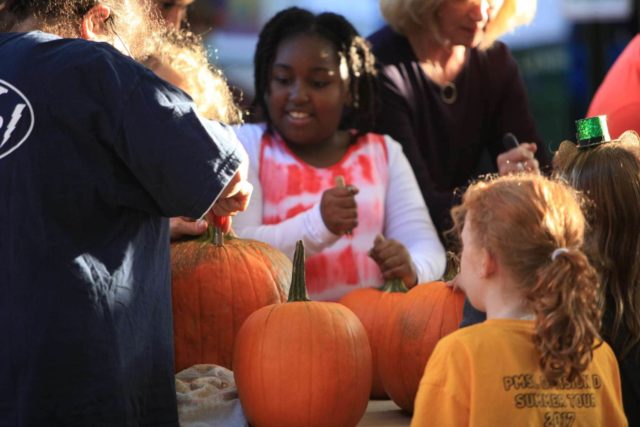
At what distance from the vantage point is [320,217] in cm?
311

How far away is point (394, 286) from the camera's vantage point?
301cm

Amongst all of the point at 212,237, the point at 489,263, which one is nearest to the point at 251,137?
the point at 212,237

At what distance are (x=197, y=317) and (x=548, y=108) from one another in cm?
464

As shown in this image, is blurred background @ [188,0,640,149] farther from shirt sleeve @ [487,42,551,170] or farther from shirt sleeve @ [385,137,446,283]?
shirt sleeve @ [385,137,446,283]

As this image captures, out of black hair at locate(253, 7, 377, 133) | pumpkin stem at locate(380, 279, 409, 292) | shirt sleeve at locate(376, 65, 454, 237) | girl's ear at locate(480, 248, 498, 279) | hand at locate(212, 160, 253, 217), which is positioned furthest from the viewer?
shirt sleeve at locate(376, 65, 454, 237)

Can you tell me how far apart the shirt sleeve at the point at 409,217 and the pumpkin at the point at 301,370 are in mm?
879

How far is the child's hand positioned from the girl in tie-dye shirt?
0.16m

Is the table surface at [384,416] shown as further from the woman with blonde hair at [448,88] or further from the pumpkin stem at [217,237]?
the woman with blonde hair at [448,88]

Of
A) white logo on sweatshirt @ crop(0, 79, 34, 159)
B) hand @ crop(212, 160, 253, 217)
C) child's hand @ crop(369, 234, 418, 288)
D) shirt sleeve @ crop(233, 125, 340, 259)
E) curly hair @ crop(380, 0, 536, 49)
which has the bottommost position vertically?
child's hand @ crop(369, 234, 418, 288)

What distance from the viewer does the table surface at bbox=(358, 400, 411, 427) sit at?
106 inches

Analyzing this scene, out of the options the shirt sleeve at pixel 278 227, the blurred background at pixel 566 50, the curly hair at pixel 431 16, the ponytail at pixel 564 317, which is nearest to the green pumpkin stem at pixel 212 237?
the shirt sleeve at pixel 278 227

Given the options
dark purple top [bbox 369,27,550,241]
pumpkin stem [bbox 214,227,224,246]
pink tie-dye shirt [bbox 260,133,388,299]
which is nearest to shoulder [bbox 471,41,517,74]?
dark purple top [bbox 369,27,550,241]

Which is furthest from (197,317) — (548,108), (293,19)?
(548,108)

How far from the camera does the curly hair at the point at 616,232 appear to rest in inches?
93.0
